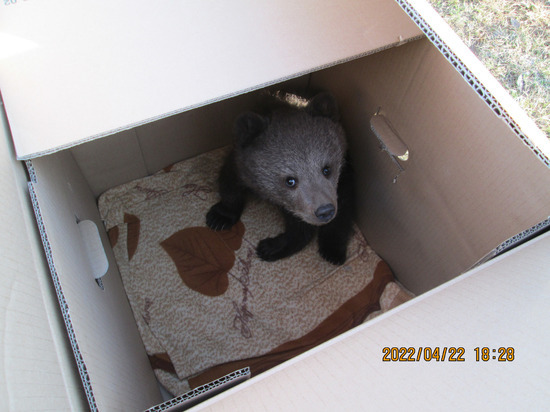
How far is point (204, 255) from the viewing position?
235 cm

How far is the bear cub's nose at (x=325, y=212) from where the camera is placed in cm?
183

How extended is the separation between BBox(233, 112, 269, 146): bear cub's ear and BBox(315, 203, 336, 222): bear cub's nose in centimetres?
49

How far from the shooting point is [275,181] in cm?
203

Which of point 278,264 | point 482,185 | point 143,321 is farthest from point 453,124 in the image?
point 143,321

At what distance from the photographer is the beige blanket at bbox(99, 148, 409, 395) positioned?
2.08m

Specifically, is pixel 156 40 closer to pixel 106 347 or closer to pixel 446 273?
pixel 106 347

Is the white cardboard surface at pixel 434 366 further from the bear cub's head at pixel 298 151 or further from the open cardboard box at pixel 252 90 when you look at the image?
the bear cub's head at pixel 298 151

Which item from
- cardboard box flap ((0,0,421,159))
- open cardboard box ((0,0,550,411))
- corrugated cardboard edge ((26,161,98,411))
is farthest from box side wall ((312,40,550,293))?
corrugated cardboard edge ((26,161,98,411))

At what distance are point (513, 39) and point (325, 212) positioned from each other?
213cm

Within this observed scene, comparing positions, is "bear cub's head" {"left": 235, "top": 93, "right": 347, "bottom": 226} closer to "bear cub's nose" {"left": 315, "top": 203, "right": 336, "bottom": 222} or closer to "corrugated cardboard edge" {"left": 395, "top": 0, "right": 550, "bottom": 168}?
"bear cub's nose" {"left": 315, "top": 203, "right": 336, "bottom": 222}

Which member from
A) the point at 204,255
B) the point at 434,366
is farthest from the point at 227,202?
the point at 434,366

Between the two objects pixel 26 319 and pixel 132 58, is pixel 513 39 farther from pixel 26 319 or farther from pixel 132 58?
pixel 26 319

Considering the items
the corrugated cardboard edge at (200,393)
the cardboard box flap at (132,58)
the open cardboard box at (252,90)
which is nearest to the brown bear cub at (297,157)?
the open cardboard box at (252,90)

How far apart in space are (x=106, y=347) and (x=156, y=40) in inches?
35.6
